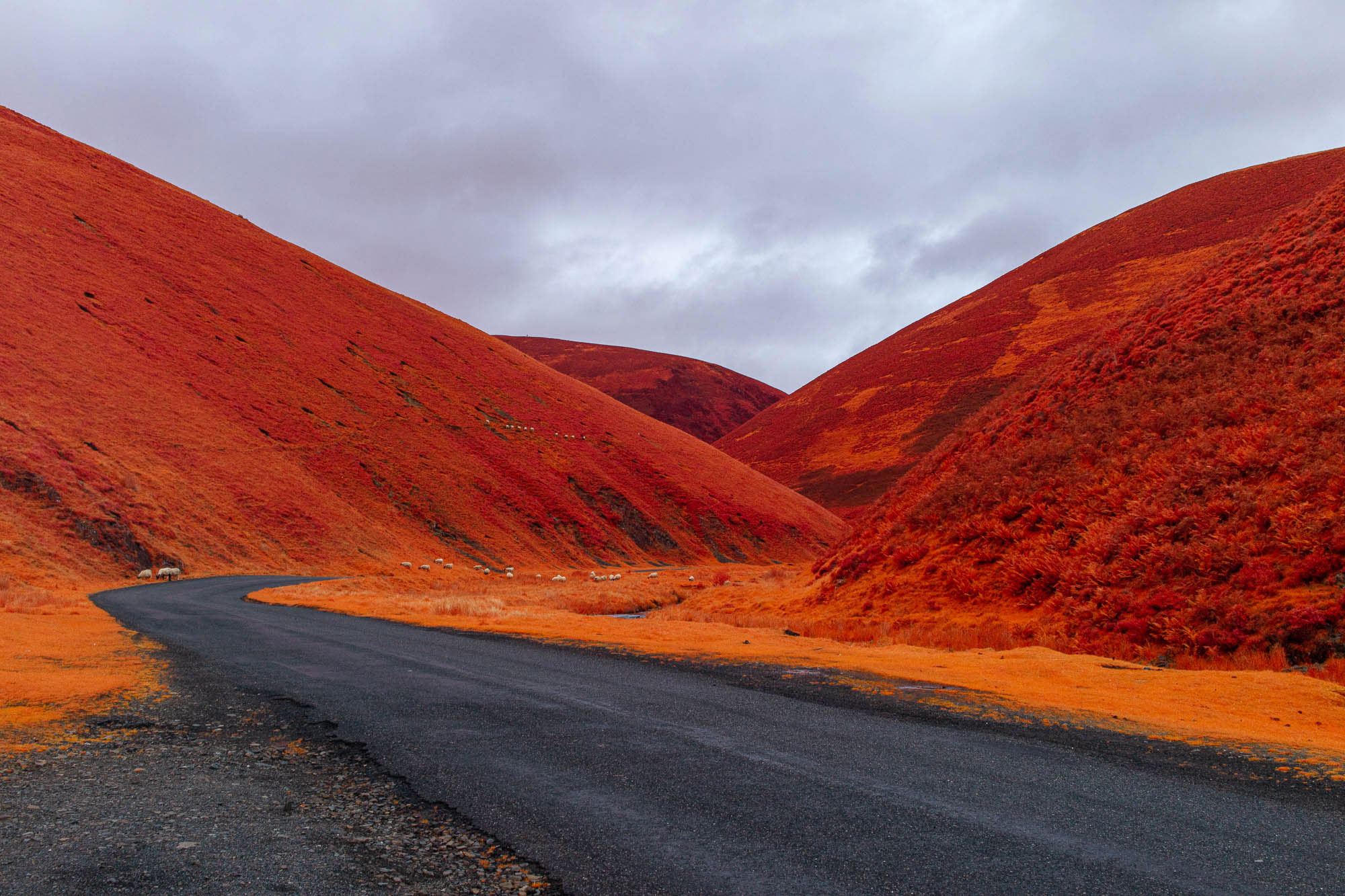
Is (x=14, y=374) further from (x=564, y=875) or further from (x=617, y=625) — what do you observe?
(x=564, y=875)

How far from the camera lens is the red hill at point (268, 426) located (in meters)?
34.2

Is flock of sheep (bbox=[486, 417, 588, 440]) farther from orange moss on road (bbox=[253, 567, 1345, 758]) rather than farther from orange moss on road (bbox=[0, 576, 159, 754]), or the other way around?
orange moss on road (bbox=[0, 576, 159, 754])

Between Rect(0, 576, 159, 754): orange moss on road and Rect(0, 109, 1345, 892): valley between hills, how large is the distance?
70 millimetres

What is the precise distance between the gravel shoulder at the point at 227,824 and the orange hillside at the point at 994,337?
7473cm

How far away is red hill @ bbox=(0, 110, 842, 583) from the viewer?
34156 millimetres

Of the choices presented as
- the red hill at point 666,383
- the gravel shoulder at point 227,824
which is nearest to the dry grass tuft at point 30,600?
the gravel shoulder at point 227,824

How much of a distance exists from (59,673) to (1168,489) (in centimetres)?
1801

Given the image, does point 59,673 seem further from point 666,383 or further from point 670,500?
point 666,383

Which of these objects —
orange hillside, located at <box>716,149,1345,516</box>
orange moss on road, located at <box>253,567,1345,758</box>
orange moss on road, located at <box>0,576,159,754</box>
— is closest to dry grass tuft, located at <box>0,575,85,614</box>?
orange moss on road, located at <box>0,576,159,754</box>

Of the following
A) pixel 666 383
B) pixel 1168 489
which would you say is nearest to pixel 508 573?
pixel 1168 489

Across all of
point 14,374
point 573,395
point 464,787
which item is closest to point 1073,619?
point 464,787

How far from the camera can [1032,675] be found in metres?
9.22

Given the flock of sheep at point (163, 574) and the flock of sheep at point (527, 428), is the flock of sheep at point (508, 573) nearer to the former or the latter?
the flock of sheep at point (163, 574)

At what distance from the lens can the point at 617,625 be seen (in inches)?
620
